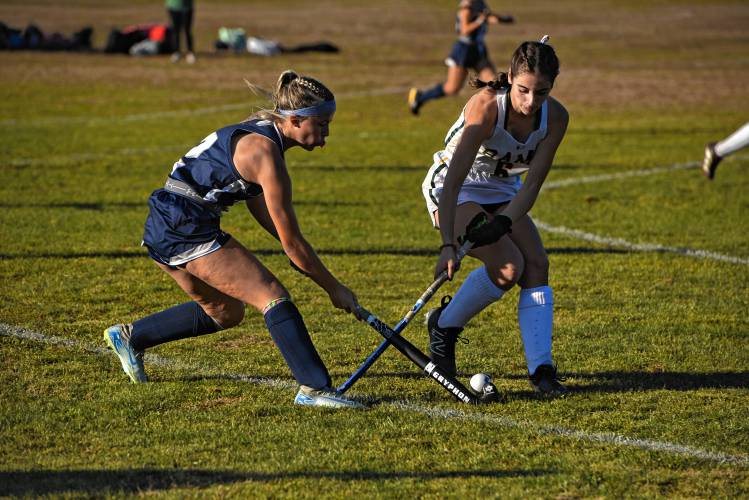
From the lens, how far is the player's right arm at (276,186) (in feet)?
17.3

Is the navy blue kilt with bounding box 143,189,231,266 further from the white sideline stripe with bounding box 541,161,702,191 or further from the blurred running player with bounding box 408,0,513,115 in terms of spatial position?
the blurred running player with bounding box 408,0,513,115

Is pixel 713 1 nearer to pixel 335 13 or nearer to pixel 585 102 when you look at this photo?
pixel 335 13

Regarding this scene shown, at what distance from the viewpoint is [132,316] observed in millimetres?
7301

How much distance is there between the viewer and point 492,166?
20.2 ft

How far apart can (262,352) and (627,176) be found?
722cm

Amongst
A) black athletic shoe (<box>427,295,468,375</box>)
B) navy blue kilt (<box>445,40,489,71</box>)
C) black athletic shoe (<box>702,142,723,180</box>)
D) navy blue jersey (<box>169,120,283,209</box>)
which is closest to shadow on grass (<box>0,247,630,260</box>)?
black athletic shoe (<box>702,142,723,180</box>)

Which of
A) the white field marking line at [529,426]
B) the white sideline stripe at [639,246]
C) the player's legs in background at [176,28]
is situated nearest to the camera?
the white field marking line at [529,426]

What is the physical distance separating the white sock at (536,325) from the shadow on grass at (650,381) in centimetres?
23

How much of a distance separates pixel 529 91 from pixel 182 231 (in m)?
1.79

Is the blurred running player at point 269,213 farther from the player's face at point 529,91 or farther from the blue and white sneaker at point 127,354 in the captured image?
the player's face at point 529,91

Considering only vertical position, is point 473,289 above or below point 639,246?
above

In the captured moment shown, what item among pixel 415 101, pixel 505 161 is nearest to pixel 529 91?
pixel 505 161

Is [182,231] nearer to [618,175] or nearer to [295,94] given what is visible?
[295,94]

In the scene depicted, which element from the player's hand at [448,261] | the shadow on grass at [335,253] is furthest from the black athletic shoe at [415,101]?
the player's hand at [448,261]
